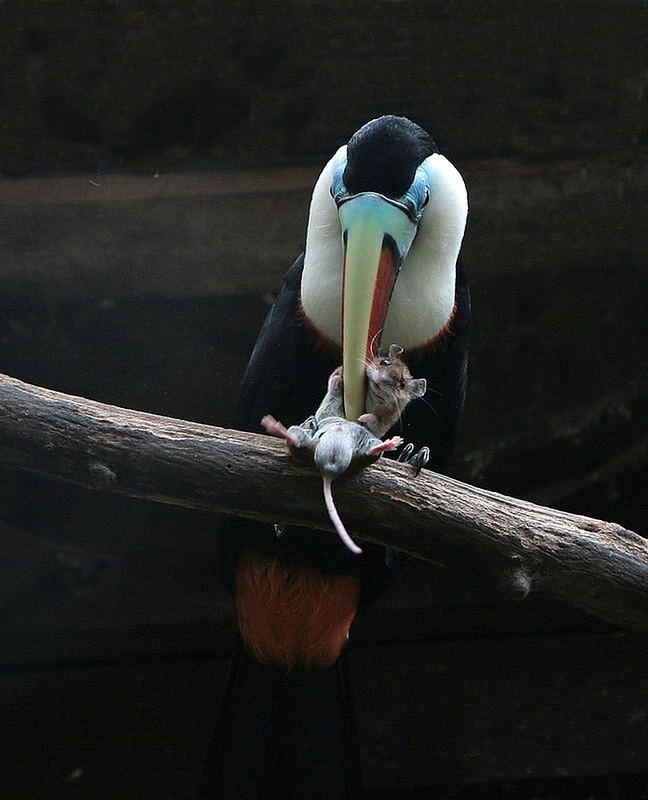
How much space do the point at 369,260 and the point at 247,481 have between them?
1.56 feet

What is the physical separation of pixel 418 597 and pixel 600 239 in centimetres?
80

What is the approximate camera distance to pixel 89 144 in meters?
2.09

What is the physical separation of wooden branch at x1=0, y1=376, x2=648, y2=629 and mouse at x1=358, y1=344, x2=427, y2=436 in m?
0.06

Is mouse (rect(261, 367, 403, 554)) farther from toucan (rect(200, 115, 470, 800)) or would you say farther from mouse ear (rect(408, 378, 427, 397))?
toucan (rect(200, 115, 470, 800))

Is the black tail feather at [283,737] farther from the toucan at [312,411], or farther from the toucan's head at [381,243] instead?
the toucan's head at [381,243]

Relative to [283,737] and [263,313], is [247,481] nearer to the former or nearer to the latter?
[283,737]

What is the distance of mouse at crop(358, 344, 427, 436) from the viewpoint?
4.74 ft

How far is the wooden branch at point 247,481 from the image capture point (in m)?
1.34

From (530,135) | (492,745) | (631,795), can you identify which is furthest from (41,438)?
(631,795)

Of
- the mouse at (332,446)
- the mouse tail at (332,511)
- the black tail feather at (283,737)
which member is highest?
the mouse at (332,446)

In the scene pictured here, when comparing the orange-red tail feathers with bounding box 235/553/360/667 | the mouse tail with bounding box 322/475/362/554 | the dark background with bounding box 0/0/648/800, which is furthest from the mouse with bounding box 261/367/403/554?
the dark background with bounding box 0/0/648/800

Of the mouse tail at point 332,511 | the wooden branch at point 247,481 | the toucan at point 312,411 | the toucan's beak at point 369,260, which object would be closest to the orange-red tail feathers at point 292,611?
the toucan at point 312,411

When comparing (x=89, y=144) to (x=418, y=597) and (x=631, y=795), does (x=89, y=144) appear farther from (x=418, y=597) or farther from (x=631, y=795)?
A: (x=631, y=795)

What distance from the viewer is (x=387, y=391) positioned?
145 cm
